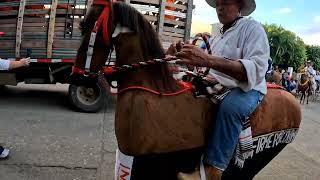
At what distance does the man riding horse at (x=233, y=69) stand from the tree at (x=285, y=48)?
61.4m

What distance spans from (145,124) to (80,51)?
27.2 inches

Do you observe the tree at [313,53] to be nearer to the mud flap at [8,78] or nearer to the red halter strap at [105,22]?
the mud flap at [8,78]

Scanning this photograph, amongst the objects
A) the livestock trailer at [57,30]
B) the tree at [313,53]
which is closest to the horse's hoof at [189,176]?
the livestock trailer at [57,30]

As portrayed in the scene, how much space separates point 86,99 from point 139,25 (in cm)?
663

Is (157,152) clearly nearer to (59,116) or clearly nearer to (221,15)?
Answer: (221,15)

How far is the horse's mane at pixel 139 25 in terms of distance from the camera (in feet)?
9.68

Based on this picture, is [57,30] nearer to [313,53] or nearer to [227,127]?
[227,127]

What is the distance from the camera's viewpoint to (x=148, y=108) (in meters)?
2.94

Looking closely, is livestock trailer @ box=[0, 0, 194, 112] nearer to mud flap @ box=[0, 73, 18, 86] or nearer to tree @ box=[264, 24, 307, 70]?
mud flap @ box=[0, 73, 18, 86]

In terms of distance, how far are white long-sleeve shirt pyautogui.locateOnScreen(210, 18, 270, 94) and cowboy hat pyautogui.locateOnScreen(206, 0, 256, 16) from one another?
6.0 inches

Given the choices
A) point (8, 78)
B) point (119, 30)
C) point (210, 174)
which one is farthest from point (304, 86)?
point (119, 30)

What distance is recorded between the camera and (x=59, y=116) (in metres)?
8.87

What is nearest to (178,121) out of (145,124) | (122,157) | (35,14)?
(145,124)

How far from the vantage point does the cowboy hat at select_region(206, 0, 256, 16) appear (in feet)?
10.9
